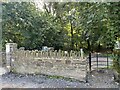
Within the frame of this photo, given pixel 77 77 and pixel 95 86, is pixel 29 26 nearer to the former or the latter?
pixel 77 77

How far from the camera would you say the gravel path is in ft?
6.83

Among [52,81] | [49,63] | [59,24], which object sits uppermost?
[59,24]

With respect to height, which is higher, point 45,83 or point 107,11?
point 107,11

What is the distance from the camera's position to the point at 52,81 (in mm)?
2102

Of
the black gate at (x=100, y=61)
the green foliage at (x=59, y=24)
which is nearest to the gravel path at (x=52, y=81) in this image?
the black gate at (x=100, y=61)

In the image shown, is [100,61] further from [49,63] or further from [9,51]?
[9,51]

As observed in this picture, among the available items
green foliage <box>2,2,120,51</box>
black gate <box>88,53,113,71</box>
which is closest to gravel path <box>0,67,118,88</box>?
black gate <box>88,53,113,71</box>

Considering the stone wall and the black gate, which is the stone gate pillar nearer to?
the stone wall

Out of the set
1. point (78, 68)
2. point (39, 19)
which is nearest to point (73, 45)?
point (78, 68)

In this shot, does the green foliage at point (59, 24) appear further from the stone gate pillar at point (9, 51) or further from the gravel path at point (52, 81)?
the gravel path at point (52, 81)

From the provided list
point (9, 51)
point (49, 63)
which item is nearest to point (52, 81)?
point (49, 63)

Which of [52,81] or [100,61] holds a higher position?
[100,61]

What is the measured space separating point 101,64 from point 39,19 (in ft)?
2.02

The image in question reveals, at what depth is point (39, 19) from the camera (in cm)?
206
